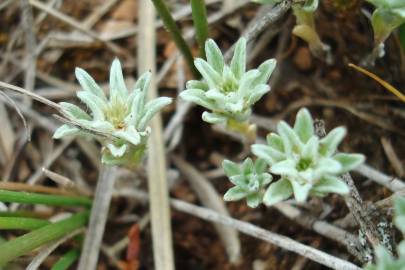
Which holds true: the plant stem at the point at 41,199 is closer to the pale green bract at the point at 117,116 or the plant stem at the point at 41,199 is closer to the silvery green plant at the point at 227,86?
the pale green bract at the point at 117,116

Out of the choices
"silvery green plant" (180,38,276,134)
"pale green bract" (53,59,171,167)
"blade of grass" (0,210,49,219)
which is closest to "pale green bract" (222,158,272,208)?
"silvery green plant" (180,38,276,134)

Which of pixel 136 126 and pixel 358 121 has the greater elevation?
pixel 136 126

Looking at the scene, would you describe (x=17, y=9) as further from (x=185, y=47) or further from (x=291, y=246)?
(x=291, y=246)

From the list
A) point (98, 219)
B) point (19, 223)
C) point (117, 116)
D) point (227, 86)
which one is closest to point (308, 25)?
point (227, 86)

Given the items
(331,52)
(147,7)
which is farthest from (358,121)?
(147,7)

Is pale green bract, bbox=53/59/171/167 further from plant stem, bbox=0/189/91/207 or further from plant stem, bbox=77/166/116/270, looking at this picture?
plant stem, bbox=77/166/116/270

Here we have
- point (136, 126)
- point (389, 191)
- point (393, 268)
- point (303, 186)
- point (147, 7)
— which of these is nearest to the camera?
point (393, 268)

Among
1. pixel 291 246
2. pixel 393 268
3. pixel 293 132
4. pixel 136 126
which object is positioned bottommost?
pixel 393 268

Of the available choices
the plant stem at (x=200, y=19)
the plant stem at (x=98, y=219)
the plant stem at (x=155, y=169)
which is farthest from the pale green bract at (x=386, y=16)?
the plant stem at (x=98, y=219)
